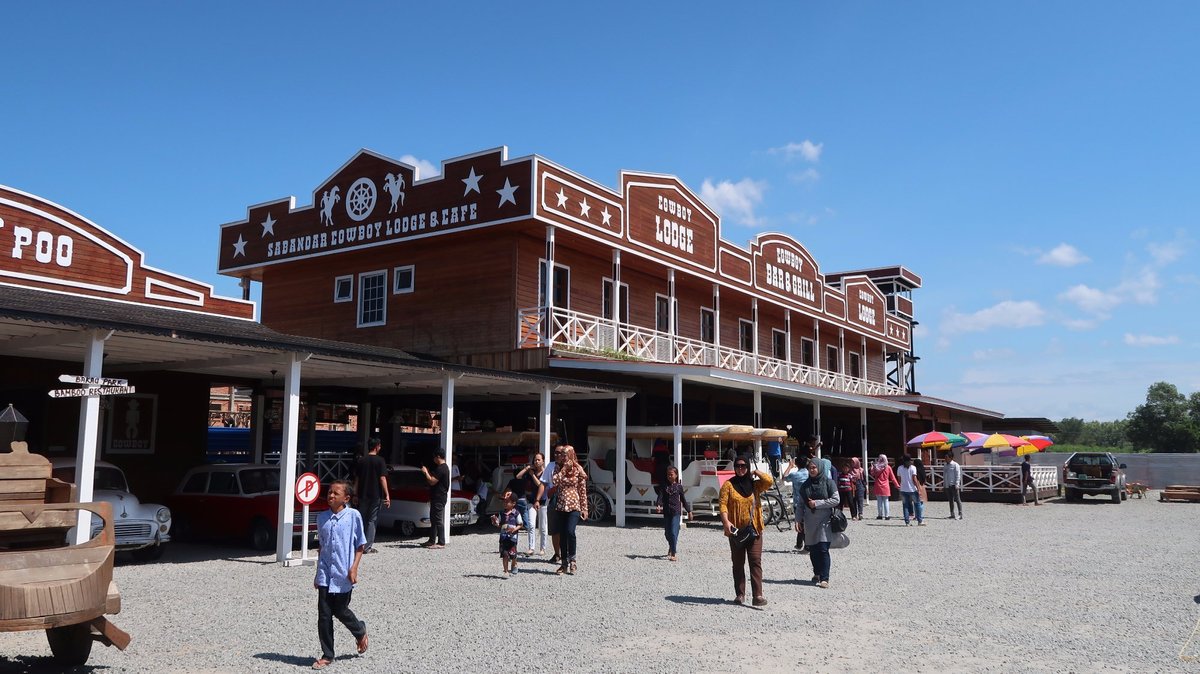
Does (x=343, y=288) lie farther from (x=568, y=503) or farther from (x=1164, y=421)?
(x=1164, y=421)

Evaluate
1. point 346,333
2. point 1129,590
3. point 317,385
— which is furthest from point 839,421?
point 1129,590

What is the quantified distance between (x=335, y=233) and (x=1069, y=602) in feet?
64.3

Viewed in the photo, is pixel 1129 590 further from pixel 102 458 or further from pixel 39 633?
pixel 102 458

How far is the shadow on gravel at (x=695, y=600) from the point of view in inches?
384

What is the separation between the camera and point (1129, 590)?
11070 millimetres

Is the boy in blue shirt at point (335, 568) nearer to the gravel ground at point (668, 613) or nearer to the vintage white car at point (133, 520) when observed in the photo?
the gravel ground at point (668, 613)

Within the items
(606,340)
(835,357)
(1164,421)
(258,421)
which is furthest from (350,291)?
(1164,421)

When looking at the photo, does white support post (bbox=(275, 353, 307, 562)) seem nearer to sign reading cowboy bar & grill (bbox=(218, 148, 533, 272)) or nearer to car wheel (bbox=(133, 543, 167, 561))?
car wheel (bbox=(133, 543, 167, 561))

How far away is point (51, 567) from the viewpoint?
611cm

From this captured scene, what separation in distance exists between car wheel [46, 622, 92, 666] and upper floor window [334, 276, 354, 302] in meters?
18.5

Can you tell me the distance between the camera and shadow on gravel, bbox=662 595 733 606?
9742 mm

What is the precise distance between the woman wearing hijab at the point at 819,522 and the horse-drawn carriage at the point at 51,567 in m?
7.52

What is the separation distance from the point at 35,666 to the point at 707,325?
24.8 meters

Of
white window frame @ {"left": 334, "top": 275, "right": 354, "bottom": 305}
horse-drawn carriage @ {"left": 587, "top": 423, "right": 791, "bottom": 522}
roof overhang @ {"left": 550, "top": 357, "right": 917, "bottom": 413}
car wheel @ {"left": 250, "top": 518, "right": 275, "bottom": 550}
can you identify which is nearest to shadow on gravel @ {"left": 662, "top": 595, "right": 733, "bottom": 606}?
car wheel @ {"left": 250, "top": 518, "right": 275, "bottom": 550}
